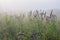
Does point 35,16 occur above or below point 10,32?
above

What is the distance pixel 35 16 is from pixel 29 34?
23 centimetres

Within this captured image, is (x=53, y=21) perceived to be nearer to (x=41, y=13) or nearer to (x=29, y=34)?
(x=41, y=13)

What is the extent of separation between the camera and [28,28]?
2461 millimetres

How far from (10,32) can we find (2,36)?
105mm

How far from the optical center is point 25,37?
2.44 metres

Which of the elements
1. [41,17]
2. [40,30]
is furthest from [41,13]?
[40,30]

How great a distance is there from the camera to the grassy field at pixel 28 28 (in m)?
2.44

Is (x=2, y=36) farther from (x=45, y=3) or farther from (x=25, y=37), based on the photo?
(x=45, y=3)

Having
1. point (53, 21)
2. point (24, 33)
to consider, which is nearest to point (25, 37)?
point (24, 33)

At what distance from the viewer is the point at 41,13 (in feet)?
8.07

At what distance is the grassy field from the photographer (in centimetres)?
244

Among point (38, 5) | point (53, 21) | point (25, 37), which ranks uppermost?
point (38, 5)

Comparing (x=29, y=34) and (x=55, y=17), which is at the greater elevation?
(x=55, y=17)

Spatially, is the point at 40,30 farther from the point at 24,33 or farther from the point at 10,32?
the point at 10,32
